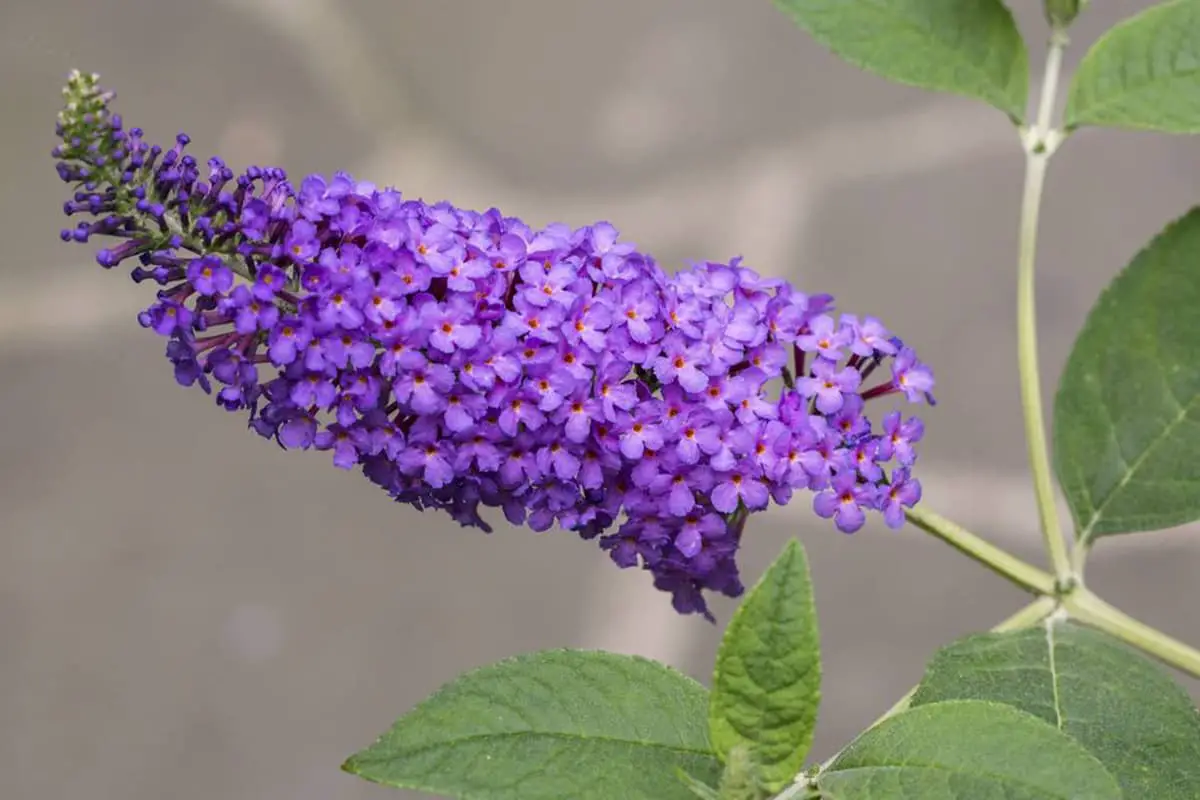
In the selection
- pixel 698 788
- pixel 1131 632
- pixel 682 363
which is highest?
pixel 682 363

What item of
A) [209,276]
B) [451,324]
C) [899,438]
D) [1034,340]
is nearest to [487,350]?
[451,324]

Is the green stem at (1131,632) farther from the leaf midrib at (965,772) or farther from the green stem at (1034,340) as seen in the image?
the leaf midrib at (965,772)

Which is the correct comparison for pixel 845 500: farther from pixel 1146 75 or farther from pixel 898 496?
pixel 1146 75

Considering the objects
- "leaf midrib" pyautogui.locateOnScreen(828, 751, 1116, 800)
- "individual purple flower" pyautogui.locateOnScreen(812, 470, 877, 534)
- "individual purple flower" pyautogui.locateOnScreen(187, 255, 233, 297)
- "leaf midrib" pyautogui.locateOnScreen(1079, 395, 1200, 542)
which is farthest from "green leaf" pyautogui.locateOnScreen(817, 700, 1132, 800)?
"individual purple flower" pyautogui.locateOnScreen(187, 255, 233, 297)

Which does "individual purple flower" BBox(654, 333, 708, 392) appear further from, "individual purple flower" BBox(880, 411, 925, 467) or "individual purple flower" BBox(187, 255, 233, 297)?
"individual purple flower" BBox(187, 255, 233, 297)

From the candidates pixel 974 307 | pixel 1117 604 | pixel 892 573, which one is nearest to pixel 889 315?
pixel 974 307

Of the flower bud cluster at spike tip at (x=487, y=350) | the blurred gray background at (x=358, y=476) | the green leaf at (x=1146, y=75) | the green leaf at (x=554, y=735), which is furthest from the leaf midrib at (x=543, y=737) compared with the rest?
the blurred gray background at (x=358, y=476)

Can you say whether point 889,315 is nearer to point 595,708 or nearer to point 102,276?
point 102,276
